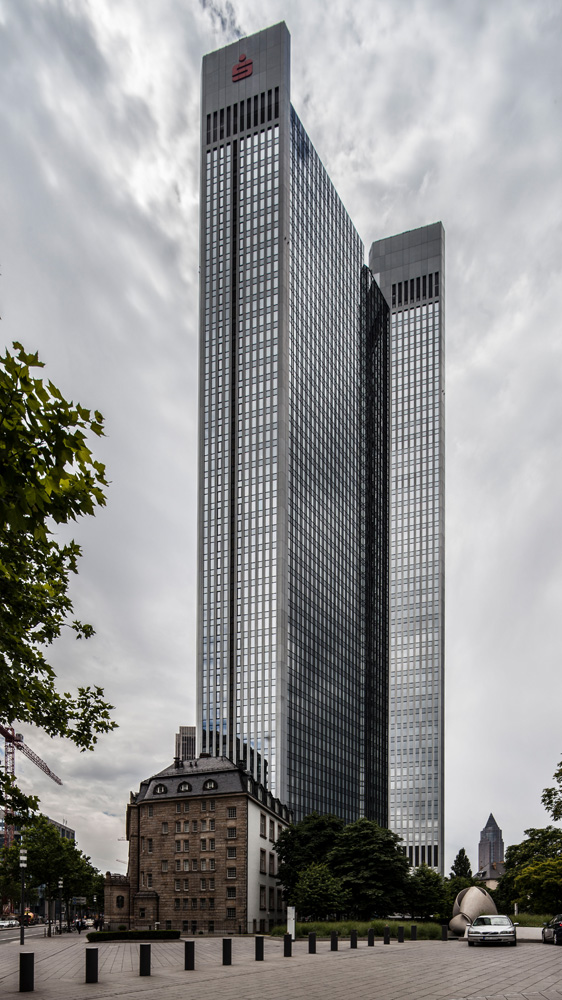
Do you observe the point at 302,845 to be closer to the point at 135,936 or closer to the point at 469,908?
the point at 469,908

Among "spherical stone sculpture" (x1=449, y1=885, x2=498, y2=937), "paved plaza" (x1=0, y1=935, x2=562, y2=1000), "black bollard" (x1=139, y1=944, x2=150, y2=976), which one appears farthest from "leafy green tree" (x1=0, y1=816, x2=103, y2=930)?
"black bollard" (x1=139, y1=944, x2=150, y2=976)

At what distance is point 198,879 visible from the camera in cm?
7662

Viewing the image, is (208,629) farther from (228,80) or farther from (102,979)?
(102,979)

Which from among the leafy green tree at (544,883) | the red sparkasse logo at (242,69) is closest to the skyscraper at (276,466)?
the red sparkasse logo at (242,69)

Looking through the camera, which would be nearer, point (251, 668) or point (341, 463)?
Result: point (251, 668)

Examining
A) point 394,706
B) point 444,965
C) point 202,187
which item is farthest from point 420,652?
point 444,965

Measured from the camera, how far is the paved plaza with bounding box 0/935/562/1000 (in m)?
18.8

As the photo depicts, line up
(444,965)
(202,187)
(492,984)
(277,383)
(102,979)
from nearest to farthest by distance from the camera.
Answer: (492,984), (102,979), (444,965), (277,383), (202,187)

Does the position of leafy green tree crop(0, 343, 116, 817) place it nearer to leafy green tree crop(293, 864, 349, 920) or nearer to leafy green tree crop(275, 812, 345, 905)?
leafy green tree crop(293, 864, 349, 920)

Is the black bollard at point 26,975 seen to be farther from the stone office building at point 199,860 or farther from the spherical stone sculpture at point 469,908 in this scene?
the stone office building at point 199,860

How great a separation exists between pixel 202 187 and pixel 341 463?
56612 millimetres

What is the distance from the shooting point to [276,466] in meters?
139

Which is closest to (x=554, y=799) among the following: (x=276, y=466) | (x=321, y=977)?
(x=321, y=977)

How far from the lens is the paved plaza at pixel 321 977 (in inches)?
739
